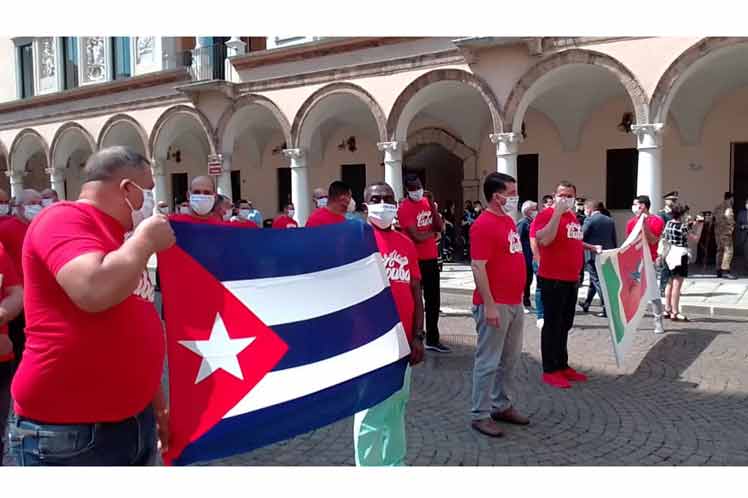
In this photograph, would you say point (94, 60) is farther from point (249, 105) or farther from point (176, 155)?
point (249, 105)

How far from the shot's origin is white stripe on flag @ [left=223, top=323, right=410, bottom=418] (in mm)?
2748

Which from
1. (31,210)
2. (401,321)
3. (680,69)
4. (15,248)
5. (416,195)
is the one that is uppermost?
(680,69)

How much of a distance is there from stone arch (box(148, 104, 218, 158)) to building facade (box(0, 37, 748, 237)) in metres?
0.05

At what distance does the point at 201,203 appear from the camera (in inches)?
234

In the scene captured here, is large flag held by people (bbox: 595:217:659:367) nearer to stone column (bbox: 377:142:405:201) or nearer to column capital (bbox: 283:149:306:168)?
stone column (bbox: 377:142:405:201)

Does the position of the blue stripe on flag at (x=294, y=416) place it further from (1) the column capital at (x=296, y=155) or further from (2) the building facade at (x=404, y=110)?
(1) the column capital at (x=296, y=155)

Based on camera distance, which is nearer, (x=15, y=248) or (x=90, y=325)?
(x=90, y=325)

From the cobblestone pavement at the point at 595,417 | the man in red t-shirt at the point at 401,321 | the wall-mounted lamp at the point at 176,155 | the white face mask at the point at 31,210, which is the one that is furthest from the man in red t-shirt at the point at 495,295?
the wall-mounted lamp at the point at 176,155

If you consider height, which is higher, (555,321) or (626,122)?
(626,122)

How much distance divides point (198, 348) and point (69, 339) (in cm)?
60

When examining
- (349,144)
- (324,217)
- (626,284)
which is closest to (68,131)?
(349,144)

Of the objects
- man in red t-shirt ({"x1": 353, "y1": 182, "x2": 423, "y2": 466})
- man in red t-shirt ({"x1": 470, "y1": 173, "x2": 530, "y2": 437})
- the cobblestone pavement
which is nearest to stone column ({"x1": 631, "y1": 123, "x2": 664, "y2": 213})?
the cobblestone pavement

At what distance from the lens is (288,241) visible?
3086 millimetres

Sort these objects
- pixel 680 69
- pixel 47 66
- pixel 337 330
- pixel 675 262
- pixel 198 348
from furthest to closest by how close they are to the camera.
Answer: pixel 47 66 < pixel 680 69 < pixel 675 262 < pixel 337 330 < pixel 198 348
